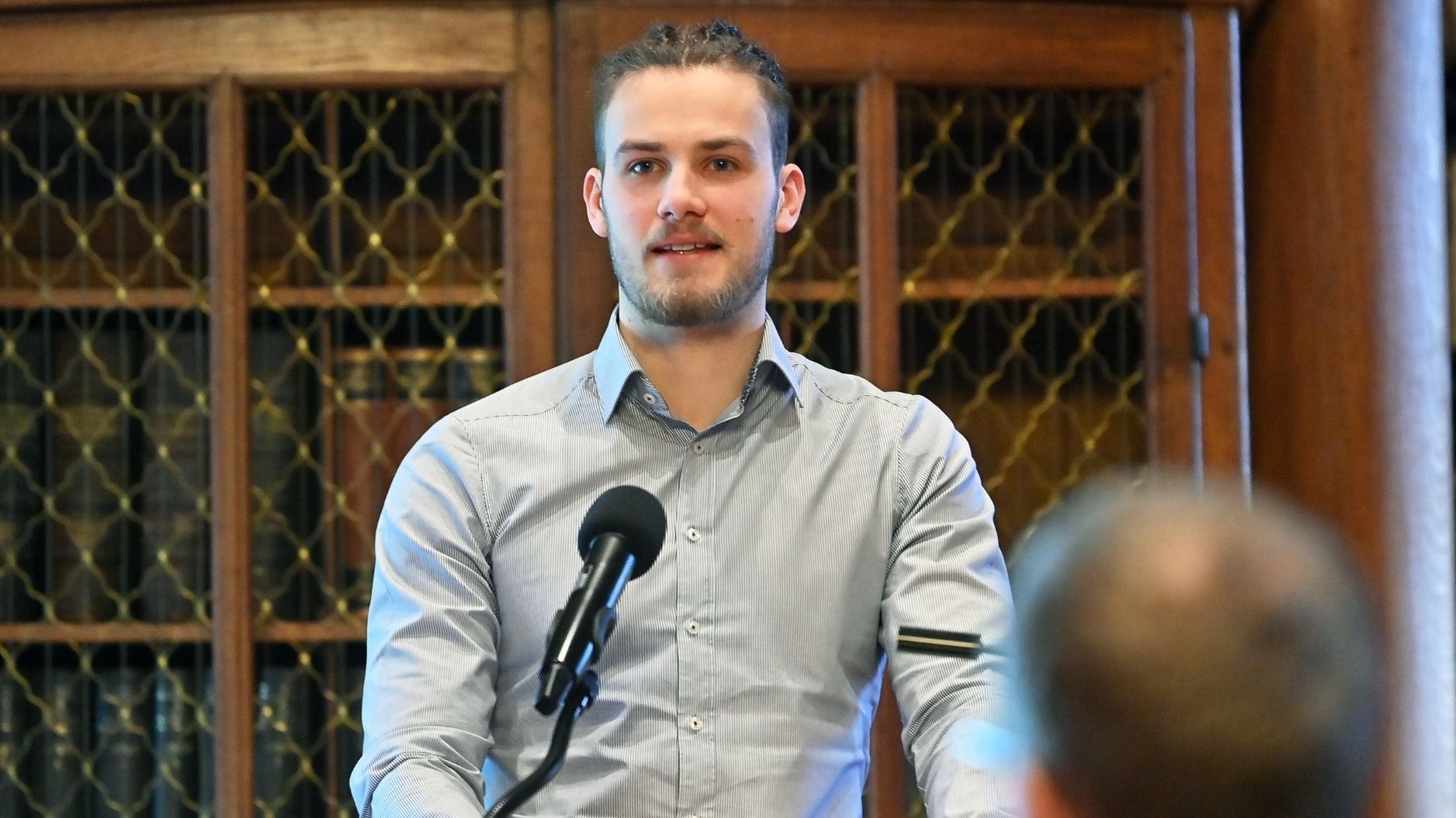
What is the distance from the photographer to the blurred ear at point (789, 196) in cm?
183

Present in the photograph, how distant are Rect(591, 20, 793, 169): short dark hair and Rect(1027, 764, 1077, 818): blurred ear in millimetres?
1178

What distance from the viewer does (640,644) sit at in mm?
1656

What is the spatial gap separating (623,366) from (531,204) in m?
0.45

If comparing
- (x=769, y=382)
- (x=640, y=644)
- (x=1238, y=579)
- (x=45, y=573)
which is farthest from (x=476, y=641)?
(x=1238, y=579)

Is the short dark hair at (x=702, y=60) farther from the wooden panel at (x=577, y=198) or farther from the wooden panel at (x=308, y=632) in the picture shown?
the wooden panel at (x=308, y=632)

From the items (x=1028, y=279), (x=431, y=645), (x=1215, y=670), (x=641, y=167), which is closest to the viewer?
(x=1215, y=670)

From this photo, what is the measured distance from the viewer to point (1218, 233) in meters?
2.17

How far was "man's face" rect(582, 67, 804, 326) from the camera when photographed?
1.69 m

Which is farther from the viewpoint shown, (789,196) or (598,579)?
(789,196)

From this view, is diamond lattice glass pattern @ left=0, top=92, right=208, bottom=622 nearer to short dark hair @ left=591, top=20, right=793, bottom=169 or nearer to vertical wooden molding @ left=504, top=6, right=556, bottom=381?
vertical wooden molding @ left=504, top=6, right=556, bottom=381

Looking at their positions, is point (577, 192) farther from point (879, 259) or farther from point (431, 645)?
point (431, 645)

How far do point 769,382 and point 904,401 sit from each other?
6.2 inches

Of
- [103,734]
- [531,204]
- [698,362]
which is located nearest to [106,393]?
[103,734]

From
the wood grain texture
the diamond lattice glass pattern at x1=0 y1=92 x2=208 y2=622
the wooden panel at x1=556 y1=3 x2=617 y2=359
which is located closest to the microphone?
the wooden panel at x1=556 y1=3 x2=617 y2=359
